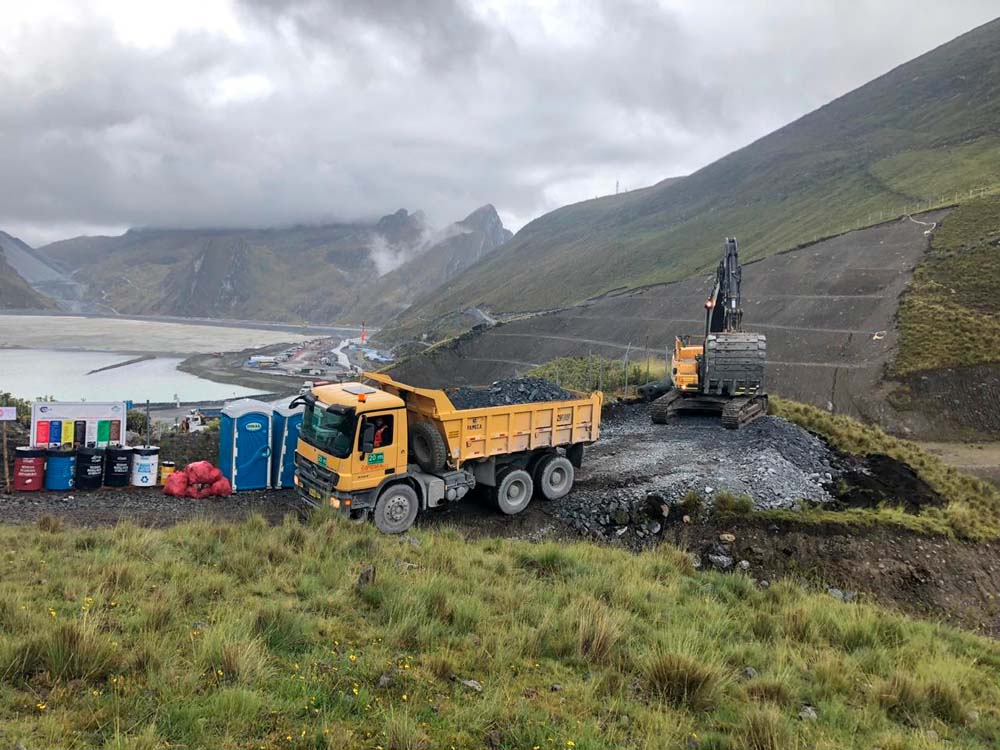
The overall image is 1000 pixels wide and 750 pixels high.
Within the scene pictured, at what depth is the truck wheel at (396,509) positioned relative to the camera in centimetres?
1028

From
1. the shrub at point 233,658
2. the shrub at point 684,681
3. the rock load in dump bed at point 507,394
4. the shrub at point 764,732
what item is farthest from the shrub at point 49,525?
the shrub at point 764,732

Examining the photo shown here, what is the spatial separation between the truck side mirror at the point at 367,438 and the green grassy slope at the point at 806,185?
72041 millimetres

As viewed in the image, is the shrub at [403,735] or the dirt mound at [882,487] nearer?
the shrub at [403,735]

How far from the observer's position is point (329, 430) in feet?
33.6

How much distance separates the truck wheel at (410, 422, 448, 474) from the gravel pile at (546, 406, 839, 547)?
289 centimetres

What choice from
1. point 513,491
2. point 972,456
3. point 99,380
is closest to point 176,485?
point 513,491

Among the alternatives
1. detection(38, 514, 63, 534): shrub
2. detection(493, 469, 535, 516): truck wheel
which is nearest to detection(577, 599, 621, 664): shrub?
detection(493, 469, 535, 516): truck wheel

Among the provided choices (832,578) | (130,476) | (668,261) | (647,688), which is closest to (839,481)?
(832,578)

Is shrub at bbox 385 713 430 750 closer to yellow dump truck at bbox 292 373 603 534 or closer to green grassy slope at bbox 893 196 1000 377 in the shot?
yellow dump truck at bbox 292 373 603 534

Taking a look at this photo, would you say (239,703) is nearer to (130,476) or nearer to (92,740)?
(92,740)

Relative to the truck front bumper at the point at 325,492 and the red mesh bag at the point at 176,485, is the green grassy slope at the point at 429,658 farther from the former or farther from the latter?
the red mesh bag at the point at 176,485

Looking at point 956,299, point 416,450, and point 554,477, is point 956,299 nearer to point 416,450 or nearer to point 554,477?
point 554,477

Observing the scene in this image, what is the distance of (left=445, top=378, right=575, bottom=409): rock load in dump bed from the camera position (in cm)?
1277

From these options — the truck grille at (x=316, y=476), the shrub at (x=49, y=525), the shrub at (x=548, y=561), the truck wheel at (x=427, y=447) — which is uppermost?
the truck wheel at (x=427, y=447)
